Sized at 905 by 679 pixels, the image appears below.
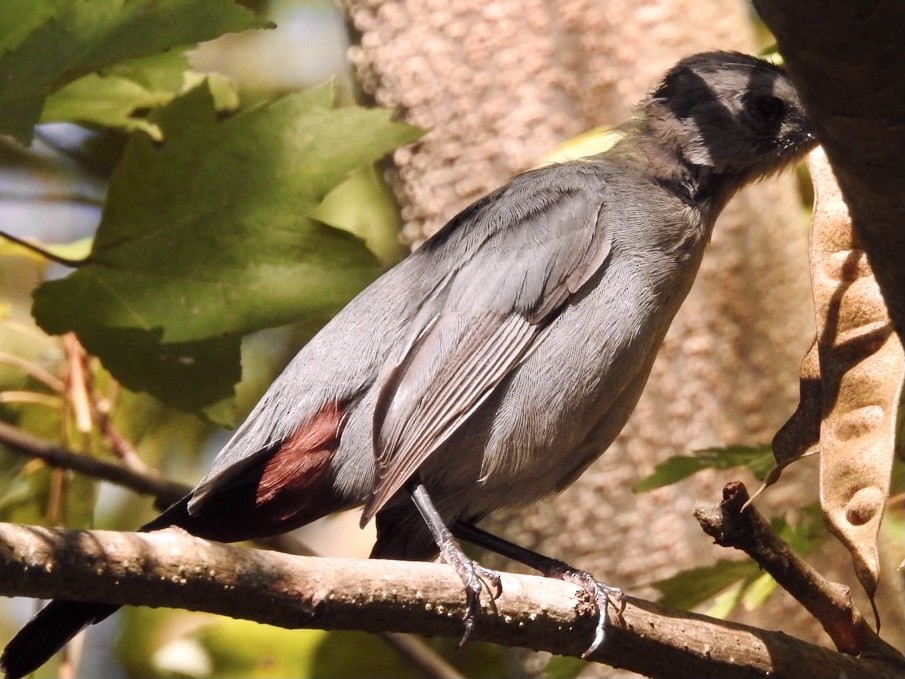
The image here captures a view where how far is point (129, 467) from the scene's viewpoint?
3.63 m

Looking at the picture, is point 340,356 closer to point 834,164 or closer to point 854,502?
point 854,502

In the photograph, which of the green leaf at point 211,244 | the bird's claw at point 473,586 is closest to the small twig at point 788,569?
the bird's claw at point 473,586

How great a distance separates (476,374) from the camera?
3.32 meters

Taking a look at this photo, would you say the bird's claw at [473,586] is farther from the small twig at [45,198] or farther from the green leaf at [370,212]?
the green leaf at [370,212]

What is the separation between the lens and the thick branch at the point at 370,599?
6.34 ft

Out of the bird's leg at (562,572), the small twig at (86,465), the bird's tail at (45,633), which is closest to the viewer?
the bird's leg at (562,572)

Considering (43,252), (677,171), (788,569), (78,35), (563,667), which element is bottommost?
(563,667)

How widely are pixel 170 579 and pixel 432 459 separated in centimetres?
142

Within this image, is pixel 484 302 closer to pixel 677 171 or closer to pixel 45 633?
pixel 677 171

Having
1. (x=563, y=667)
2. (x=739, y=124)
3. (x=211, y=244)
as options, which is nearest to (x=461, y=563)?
(x=563, y=667)

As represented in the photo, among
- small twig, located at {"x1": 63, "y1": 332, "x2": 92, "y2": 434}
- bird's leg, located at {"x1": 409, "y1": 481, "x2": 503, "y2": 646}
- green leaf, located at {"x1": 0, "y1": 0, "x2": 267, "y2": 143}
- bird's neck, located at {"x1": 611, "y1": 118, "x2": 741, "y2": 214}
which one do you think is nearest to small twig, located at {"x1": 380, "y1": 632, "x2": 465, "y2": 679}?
bird's leg, located at {"x1": 409, "y1": 481, "x2": 503, "y2": 646}

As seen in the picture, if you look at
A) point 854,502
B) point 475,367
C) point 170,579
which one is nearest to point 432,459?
point 475,367

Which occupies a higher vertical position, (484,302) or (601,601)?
(484,302)

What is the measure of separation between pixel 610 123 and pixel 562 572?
204 centimetres
